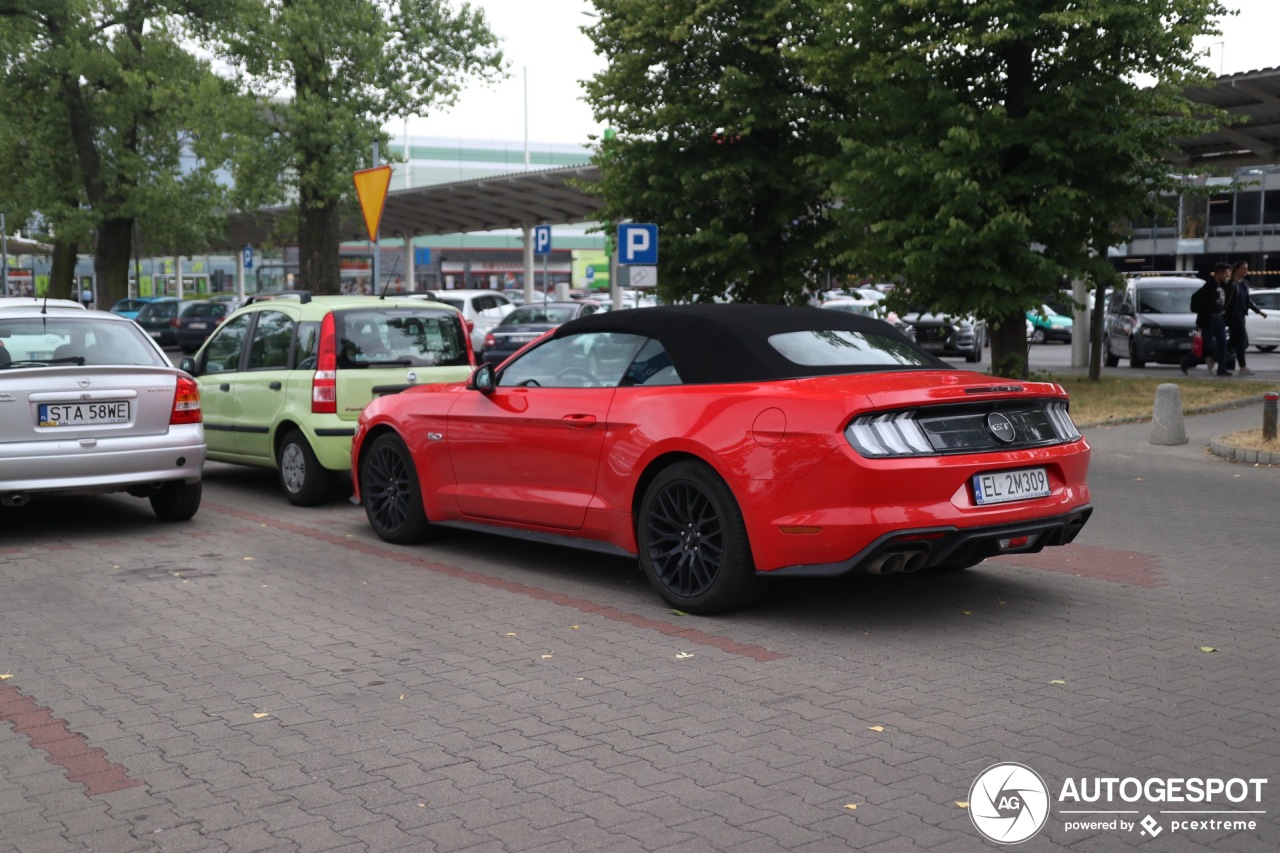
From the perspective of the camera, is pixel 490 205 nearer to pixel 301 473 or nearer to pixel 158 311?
pixel 158 311

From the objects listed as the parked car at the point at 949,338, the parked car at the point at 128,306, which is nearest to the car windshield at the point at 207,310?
the parked car at the point at 128,306

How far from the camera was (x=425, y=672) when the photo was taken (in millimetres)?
6047

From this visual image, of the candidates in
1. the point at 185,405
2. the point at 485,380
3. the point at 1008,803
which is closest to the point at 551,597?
the point at 485,380

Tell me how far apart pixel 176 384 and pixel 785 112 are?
15648 mm

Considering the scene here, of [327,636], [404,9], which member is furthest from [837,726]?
[404,9]

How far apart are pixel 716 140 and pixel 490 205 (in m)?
20.9

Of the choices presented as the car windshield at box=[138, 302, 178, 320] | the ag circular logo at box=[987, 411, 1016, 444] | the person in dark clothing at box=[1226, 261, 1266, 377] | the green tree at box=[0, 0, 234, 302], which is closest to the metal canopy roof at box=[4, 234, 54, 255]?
the car windshield at box=[138, 302, 178, 320]

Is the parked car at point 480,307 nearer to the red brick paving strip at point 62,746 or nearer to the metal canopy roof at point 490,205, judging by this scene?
the metal canopy roof at point 490,205

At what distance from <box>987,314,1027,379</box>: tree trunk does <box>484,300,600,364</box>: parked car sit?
33.6 feet

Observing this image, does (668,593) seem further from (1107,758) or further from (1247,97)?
(1247,97)

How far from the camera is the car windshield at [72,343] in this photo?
9656 mm

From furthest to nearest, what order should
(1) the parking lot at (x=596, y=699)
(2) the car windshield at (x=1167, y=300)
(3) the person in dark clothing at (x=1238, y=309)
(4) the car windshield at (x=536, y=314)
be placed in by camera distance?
1. (4) the car windshield at (x=536, y=314)
2. (2) the car windshield at (x=1167, y=300)
3. (3) the person in dark clothing at (x=1238, y=309)
4. (1) the parking lot at (x=596, y=699)

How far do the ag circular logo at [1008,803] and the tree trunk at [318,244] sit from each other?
29.1 m

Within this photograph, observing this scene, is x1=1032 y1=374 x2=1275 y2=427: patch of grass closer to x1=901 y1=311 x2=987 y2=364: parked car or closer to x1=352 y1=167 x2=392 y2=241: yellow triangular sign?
x1=901 y1=311 x2=987 y2=364: parked car
